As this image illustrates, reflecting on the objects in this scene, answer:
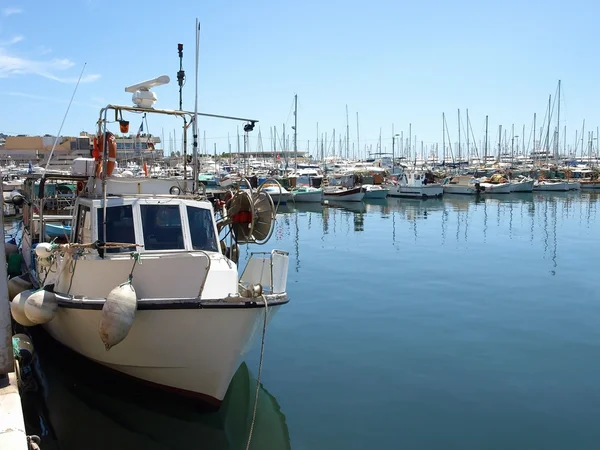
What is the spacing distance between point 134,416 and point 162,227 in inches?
113

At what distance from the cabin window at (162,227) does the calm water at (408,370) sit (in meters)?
2.38

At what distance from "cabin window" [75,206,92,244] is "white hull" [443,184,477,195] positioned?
52629 millimetres

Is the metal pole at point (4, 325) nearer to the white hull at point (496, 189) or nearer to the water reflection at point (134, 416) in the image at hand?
the water reflection at point (134, 416)

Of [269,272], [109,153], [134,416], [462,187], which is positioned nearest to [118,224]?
[109,153]

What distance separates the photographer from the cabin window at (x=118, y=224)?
9.02 m

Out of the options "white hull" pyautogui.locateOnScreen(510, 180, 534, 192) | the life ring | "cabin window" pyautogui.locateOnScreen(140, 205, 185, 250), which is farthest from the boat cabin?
"white hull" pyautogui.locateOnScreen(510, 180, 534, 192)

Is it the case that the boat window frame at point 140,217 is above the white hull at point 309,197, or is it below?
above

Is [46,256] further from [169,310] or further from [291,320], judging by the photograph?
[291,320]

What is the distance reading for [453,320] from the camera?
1337 centimetres

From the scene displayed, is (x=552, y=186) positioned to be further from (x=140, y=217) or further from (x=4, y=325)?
(x=4, y=325)

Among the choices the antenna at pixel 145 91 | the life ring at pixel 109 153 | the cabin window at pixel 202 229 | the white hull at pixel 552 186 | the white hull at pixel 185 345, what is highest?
the antenna at pixel 145 91

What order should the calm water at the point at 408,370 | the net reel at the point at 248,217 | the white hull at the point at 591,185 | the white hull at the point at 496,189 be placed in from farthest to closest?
the white hull at the point at 591,185 < the white hull at the point at 496,189 < the net reel at the point at 248,217 < the calm water at the point at 408,370

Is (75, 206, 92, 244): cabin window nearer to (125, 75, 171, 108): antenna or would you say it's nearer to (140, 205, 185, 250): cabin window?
(140, 205, 185, 250): cabin window

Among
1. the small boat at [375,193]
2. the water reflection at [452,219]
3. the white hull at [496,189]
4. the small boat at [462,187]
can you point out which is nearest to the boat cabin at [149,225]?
the water reflection at [452,219]
